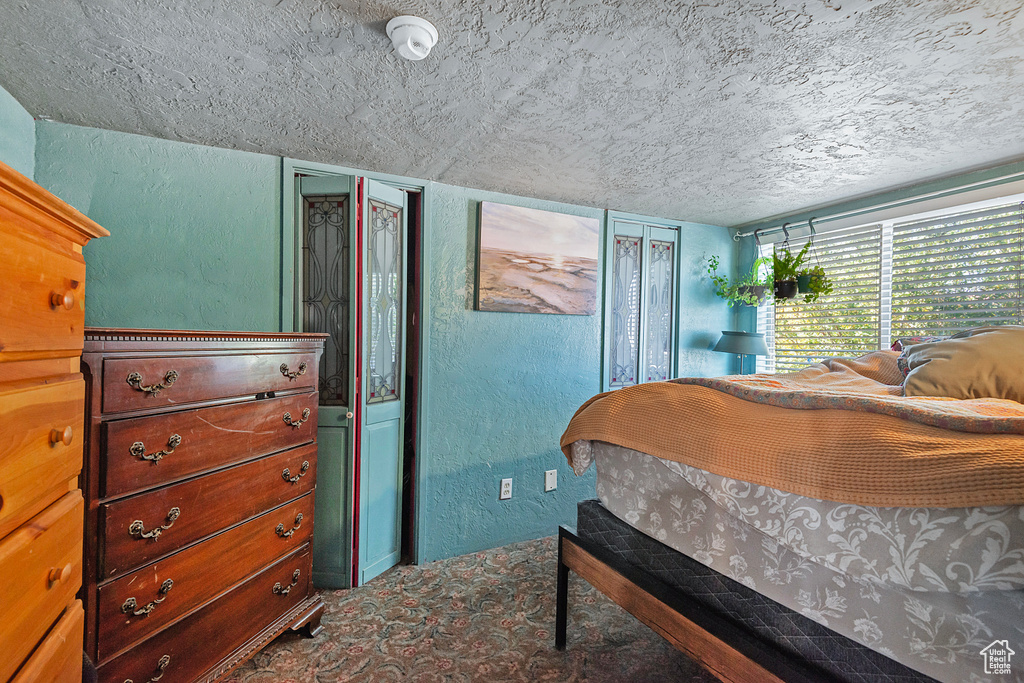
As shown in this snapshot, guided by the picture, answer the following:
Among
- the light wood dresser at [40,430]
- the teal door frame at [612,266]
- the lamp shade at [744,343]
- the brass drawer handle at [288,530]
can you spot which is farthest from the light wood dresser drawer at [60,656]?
the lamp shade at [744,343]

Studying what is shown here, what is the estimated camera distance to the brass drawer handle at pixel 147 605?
4.60ft

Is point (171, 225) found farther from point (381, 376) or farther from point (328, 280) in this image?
point (381, 376)

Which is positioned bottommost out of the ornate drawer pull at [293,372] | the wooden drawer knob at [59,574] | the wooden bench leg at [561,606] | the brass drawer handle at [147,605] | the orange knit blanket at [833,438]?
the wooden bench leg at [561,606]


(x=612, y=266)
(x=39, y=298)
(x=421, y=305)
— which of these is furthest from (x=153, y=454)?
(x=612, y=266)

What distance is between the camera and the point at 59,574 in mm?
893

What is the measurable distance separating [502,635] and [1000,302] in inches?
Result: 117

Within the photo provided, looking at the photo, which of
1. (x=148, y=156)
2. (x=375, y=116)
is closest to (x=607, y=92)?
(x=375, y=116)

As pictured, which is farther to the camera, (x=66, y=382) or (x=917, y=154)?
(x=917, y=154)

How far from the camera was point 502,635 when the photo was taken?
6.94 ft

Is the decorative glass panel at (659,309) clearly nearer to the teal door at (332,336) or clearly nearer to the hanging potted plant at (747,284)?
the hanging potted plant at (747,284)

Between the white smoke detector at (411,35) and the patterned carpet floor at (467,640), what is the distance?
221cm

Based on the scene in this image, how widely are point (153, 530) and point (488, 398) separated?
183 cm

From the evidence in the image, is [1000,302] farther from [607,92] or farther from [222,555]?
[222,555]

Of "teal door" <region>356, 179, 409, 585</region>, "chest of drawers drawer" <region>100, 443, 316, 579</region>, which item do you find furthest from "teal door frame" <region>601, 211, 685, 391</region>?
"chest of drawers drawer" <region>100, 443, 316, 579</region>
